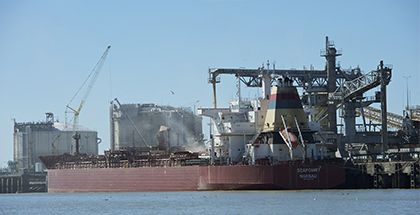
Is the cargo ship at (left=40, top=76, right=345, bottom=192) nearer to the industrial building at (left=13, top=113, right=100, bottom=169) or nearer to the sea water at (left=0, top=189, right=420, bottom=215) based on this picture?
the sea water at (left=0, top=189, right=420, bottom=215)

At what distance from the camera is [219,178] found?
169 ft

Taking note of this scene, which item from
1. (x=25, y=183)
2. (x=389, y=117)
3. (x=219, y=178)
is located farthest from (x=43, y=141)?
(x=219, y=178)

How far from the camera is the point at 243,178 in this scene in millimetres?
50062

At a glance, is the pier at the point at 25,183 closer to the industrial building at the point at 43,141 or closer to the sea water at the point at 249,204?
the industrial building at the point at 43,141

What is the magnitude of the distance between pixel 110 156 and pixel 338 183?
25.6m

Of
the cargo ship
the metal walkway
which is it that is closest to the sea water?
the cargo ship

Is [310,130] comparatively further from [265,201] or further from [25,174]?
[25,174]

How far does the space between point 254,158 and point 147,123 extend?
185ft

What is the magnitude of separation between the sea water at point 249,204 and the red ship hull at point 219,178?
0.91 m

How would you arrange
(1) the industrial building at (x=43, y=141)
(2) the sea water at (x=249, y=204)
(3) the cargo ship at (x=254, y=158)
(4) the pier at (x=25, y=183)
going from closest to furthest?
(2) the sea water at (x=249, y=204) < (3) the cargo ship at (x=254, y=158) < (4) the pier at (x=25, y=183) < (1) the industrial building at (x=43, y=141)

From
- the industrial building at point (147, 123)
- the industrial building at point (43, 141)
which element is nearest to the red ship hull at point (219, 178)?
the industrial building at point (147, 123)

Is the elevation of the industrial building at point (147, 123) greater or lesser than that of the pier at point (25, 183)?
greater

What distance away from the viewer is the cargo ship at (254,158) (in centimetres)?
4953

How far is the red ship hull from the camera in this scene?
49.1 m
